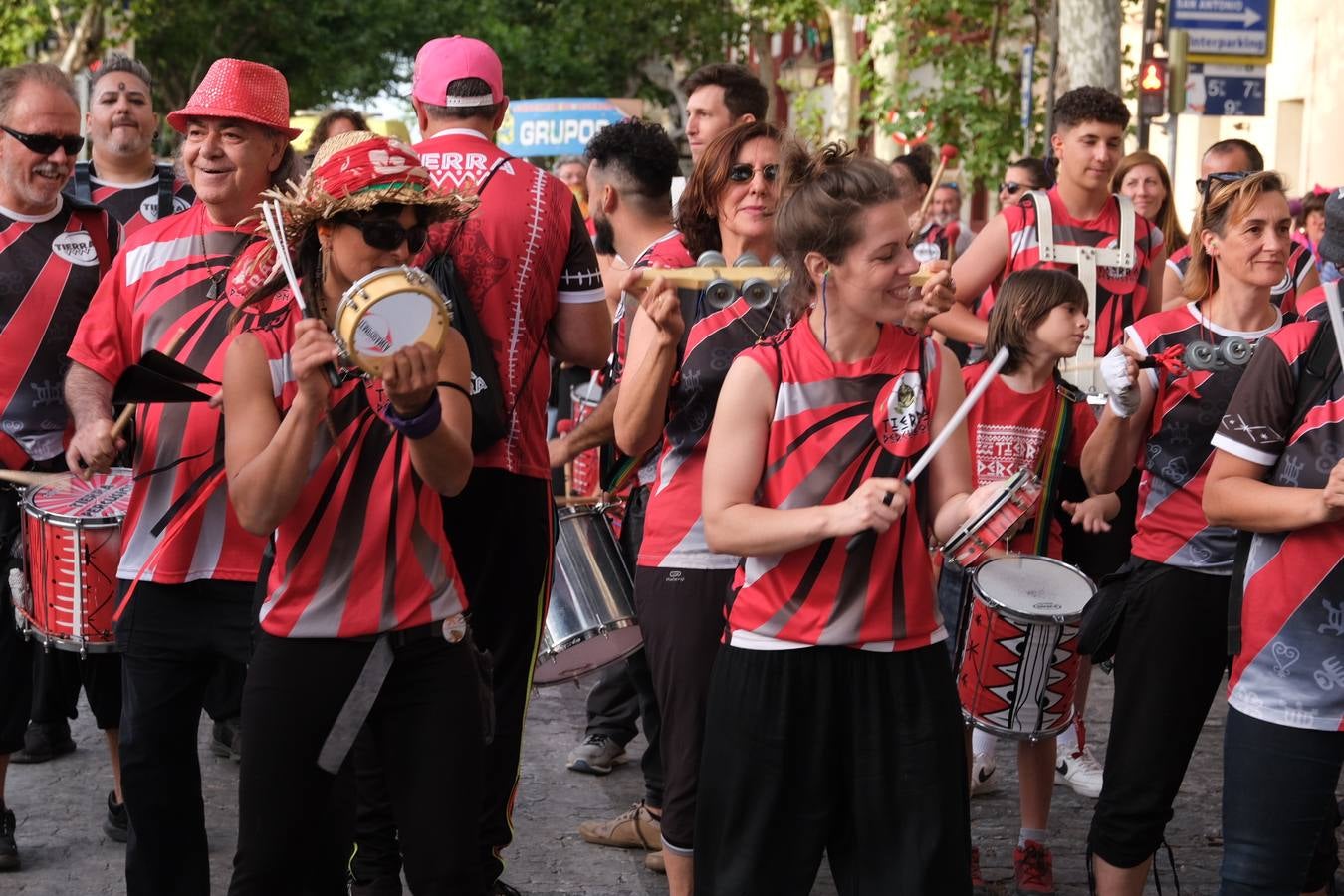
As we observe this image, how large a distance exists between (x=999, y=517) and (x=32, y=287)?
3.59m

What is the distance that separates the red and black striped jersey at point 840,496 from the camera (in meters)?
3.74

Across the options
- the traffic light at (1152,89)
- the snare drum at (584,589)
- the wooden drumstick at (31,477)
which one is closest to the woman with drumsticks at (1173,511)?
the snare drum at (584,589)

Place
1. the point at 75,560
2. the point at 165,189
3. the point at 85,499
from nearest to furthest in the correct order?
the point at 75,560, the point at 85,499, the point at 165,189

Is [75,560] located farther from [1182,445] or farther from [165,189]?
[1182,445]

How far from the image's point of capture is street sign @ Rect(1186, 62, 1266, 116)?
16.3 metres

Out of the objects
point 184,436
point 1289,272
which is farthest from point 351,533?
point 1289,272

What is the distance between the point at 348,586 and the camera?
3.83 meters

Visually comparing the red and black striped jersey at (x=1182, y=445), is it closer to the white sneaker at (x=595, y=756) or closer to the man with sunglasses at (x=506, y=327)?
the man with sunglasses at (x=506, y=327)

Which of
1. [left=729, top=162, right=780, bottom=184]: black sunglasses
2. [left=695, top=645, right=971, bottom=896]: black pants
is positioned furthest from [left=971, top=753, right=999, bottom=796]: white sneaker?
[left=695, top=645, right=971, bottom=896]: black pants

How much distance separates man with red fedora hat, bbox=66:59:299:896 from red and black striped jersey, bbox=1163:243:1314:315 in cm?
267

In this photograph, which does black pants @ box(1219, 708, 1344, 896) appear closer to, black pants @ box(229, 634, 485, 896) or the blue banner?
black pants @ box(229, 634, 485, 896)

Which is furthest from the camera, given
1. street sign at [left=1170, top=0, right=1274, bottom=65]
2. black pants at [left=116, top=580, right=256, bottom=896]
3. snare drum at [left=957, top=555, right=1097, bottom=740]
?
street sign at [left=1170, top=0, right=1274, bottom=65]

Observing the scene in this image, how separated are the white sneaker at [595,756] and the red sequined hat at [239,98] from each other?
2953 mm

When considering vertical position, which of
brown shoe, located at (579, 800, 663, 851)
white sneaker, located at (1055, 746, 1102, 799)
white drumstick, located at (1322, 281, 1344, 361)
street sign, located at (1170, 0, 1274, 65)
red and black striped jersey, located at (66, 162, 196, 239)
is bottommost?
white sneaker, located at (1055, 746, 1102, 799)
